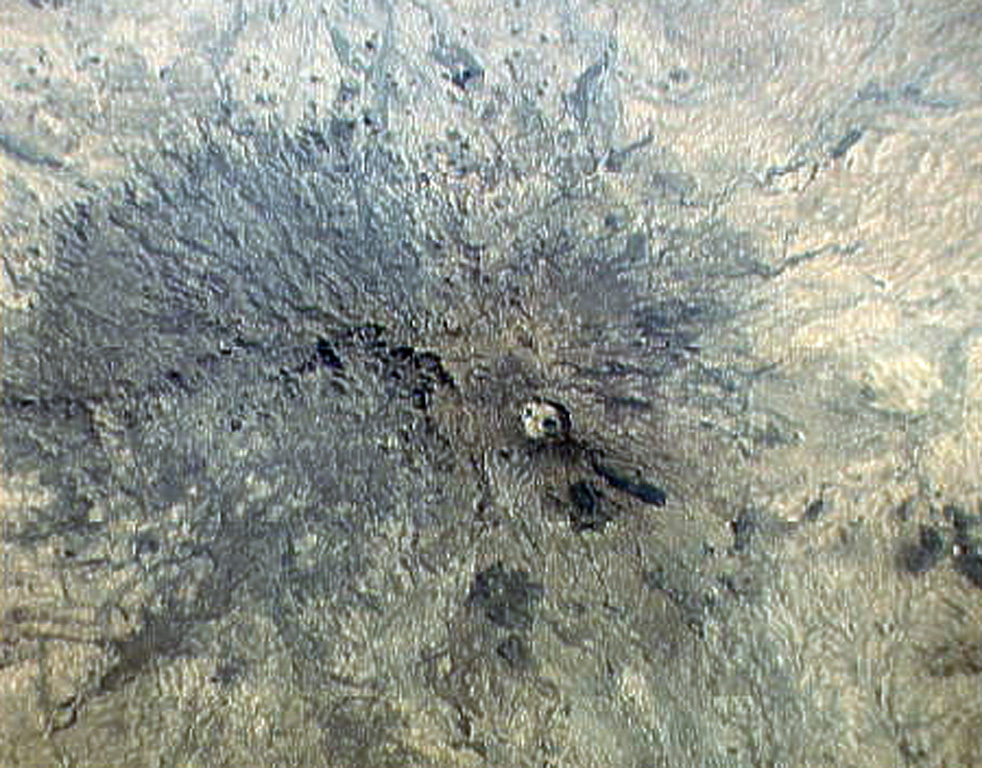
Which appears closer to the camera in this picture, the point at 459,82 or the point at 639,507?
the point at 639,507

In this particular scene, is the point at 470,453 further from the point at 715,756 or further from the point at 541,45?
the point at 541,45

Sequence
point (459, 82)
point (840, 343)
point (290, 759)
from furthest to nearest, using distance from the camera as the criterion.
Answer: point (459, 82) < point (840, 343) < point (290, 759)

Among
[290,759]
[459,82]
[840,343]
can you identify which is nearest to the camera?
[290,759]

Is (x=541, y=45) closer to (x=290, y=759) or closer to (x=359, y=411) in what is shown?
(x=359, y=411)

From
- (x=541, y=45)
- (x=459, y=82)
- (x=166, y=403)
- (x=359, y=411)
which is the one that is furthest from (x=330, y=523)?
(x=541, y=45)

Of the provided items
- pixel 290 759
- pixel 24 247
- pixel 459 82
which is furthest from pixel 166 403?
pixel 459 82

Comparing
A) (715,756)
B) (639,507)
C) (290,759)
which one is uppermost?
(639,507)

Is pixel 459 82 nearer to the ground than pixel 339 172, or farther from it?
farther from it
